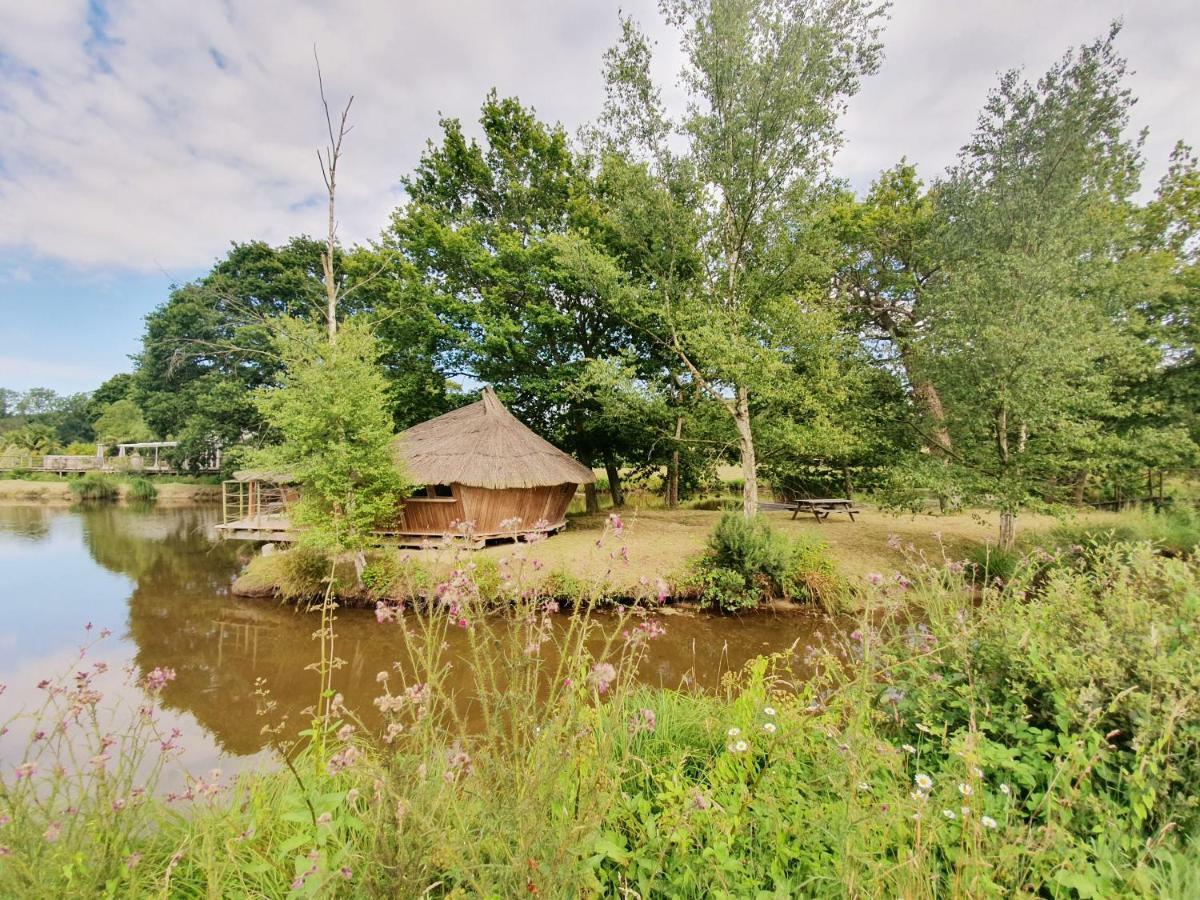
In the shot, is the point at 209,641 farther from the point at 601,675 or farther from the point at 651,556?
the point at 601,675

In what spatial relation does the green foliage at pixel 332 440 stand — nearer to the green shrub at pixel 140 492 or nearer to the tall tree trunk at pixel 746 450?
the tall tree trunk at pixel 746 450

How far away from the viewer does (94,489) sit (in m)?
25.3

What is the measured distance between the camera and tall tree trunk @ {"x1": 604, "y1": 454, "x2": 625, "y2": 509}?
16.5m

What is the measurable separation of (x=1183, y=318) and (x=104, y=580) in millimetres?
24681

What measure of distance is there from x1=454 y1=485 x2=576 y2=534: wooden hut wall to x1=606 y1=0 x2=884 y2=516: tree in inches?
196

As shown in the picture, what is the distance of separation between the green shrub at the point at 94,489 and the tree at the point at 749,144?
31091 millimetres

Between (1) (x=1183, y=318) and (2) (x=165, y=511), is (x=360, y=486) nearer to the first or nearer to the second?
(1) (x=1183, y=318)

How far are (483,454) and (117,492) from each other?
89.1 feet

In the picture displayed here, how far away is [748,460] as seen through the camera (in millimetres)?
11531

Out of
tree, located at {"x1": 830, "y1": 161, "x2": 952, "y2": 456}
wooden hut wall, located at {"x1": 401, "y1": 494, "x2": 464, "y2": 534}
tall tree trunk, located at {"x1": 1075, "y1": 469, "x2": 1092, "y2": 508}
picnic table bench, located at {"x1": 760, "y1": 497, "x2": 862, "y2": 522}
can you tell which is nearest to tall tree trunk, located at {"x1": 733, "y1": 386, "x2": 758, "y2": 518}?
picnic table bench, located at {"x1": 760, "y1": 497, "x2": 862, "y2": 522}

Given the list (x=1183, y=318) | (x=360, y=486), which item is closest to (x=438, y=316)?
(x=360, y=486)

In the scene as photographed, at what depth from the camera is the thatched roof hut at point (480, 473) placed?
1088cm

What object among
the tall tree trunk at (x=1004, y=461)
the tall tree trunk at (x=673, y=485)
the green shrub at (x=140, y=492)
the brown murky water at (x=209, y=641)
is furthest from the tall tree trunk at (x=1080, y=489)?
the green shrub at (x=140, y=492)

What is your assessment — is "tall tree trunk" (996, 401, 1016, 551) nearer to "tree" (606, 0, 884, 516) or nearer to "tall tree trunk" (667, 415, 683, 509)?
"tree" (606, 0, 884, 516)
